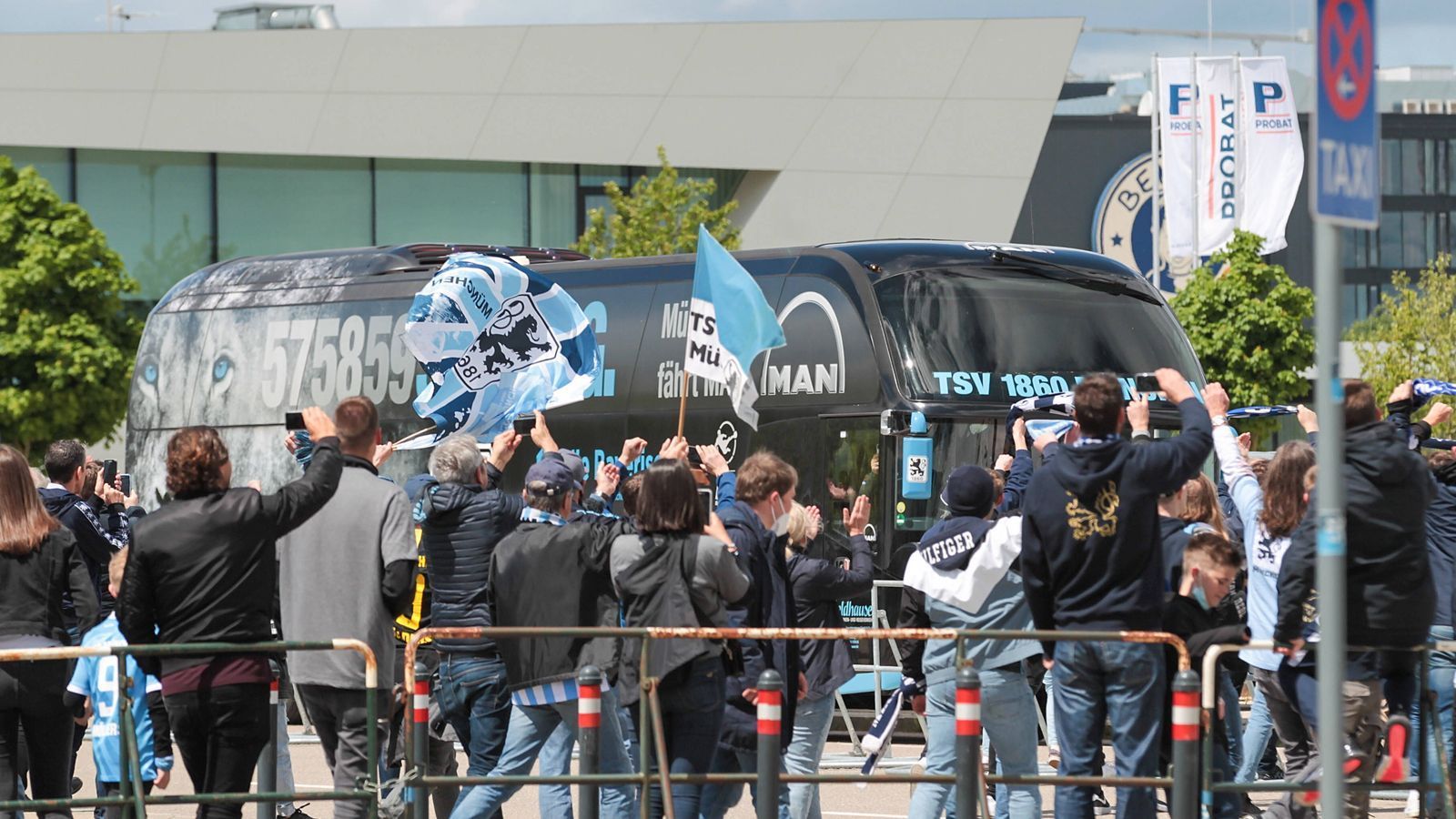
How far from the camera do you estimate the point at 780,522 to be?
8.55 metres

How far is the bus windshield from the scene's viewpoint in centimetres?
1466

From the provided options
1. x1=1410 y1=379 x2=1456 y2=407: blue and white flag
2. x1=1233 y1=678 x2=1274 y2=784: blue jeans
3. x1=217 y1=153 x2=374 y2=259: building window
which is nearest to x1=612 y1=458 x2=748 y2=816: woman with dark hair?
x1=1233 y1=678 x2=1274 y2=784: blue jeans

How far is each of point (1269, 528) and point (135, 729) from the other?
16.1 feet

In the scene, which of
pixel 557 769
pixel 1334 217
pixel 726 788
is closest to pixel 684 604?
pixel 726 788

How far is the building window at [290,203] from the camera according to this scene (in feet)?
142

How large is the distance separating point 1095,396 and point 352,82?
38368 mm

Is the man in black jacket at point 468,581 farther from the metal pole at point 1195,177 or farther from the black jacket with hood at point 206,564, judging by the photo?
the metal pole at point 1195,177

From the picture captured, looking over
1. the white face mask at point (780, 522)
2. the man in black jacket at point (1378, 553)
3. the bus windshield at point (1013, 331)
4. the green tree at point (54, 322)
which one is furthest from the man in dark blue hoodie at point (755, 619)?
the green tree at point (54, 322)

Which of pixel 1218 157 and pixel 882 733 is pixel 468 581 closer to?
pixel 882 733

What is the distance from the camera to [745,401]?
36.4ft

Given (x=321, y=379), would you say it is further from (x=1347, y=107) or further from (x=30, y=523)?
(x=1347, y=107)

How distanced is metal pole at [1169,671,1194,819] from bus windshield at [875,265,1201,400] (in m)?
7.19

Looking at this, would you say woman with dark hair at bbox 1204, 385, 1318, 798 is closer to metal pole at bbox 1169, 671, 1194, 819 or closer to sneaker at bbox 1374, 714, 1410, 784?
sneaker at bbox 1374, 714, 1410, 784

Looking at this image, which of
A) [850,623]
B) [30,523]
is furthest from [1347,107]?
[850,623]
